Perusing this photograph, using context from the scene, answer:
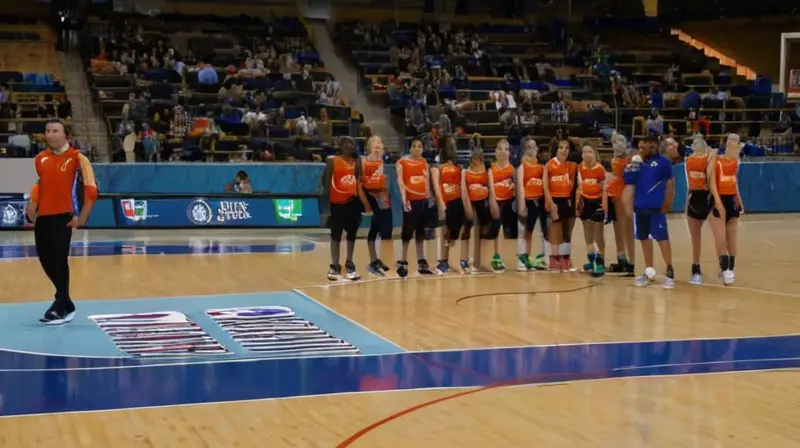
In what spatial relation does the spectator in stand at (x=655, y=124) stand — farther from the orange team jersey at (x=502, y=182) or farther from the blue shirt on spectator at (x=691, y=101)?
the orange team jersey at (x=502, y=182)

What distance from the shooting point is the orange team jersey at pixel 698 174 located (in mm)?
12430

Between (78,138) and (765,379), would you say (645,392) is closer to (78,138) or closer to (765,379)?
(765,379)

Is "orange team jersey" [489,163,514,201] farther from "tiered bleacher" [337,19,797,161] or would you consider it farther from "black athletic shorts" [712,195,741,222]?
"tiered bleacher" [337,19,797,161]

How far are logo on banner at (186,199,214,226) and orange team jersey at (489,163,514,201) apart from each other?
7.78 meters

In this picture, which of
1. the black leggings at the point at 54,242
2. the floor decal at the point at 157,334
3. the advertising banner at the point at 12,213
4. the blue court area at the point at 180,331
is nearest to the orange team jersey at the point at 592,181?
the blue court area at the point at 180,331

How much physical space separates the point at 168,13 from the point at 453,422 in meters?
25.1

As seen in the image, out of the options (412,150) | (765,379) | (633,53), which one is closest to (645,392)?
(765,379)

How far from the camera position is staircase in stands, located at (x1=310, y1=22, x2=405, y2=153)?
87.2 ft

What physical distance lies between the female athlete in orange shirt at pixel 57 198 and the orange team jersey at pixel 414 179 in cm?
435

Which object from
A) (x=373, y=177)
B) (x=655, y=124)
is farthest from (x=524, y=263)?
(x=655, y=124)

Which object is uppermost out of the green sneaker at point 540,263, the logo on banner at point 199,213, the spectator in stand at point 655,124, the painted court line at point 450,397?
the spectator in stand at point 655,124

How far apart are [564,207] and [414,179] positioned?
1954 millimetres

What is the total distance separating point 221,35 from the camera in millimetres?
28688

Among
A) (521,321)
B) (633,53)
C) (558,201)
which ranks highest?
(633,53)
